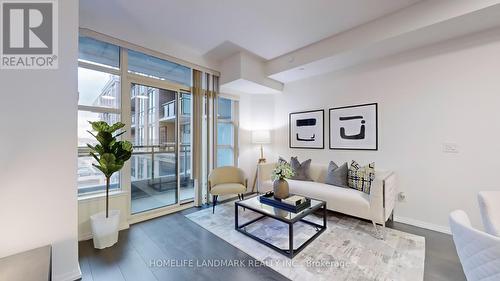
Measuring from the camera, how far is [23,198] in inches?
63.1

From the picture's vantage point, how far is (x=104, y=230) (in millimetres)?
2332

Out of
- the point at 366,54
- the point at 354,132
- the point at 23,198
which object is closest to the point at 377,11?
the point at 366,54

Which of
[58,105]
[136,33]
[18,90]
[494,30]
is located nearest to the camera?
[18,90]

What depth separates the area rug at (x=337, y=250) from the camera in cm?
189

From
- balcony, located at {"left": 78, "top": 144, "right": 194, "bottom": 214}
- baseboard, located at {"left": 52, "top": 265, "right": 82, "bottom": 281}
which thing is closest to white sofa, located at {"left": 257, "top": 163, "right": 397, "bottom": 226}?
balcony, located at {"left": 78, "top": 144, "right": 194, "bottom": 214}

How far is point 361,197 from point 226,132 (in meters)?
3.01

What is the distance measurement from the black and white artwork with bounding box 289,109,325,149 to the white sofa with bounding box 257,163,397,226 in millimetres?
938

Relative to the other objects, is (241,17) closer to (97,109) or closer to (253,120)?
(97,109)

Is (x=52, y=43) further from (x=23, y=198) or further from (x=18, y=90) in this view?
(x=23, y=198)

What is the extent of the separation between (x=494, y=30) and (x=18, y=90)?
507 cm

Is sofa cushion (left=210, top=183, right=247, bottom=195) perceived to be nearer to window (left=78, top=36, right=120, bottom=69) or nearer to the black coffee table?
the black coffee table

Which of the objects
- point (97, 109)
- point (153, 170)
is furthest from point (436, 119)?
point (97, 109)

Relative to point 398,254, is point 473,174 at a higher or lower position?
higher

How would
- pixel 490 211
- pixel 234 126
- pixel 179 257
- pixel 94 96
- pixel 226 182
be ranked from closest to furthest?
pixel 490 211 → pixel 179 257 → pixel 94 96 → pixel 226 182 → pixel 234 126
